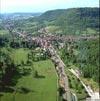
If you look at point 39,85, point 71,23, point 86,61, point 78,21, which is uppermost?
point 78,21

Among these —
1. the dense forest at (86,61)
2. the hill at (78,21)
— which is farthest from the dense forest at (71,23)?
the dense forest at (86,61)

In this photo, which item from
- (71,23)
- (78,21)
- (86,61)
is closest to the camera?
(86,61)

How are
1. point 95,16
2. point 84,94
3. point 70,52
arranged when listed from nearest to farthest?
point 84,94 → point 70,52 → point 95,16

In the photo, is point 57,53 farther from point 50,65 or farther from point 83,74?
point 83,74

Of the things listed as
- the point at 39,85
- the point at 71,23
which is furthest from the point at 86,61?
the point at 71,23

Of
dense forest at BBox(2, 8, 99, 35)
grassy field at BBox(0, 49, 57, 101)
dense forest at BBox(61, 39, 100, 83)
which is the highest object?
dense forest at BBox(2, 8, 99, 35)

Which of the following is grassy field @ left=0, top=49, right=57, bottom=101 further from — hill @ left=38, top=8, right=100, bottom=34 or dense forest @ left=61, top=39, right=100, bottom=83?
hill @ left=38, top=8, right=100, bottom=34

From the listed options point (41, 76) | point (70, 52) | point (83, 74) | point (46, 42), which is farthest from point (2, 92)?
point (46, 42)

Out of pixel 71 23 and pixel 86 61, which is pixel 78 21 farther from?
pixel 86 61

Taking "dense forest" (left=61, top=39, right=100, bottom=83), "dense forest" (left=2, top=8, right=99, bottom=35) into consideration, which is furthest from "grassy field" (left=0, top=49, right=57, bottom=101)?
"dense forest" (left=2, top=8, right=99, bottom=35)
